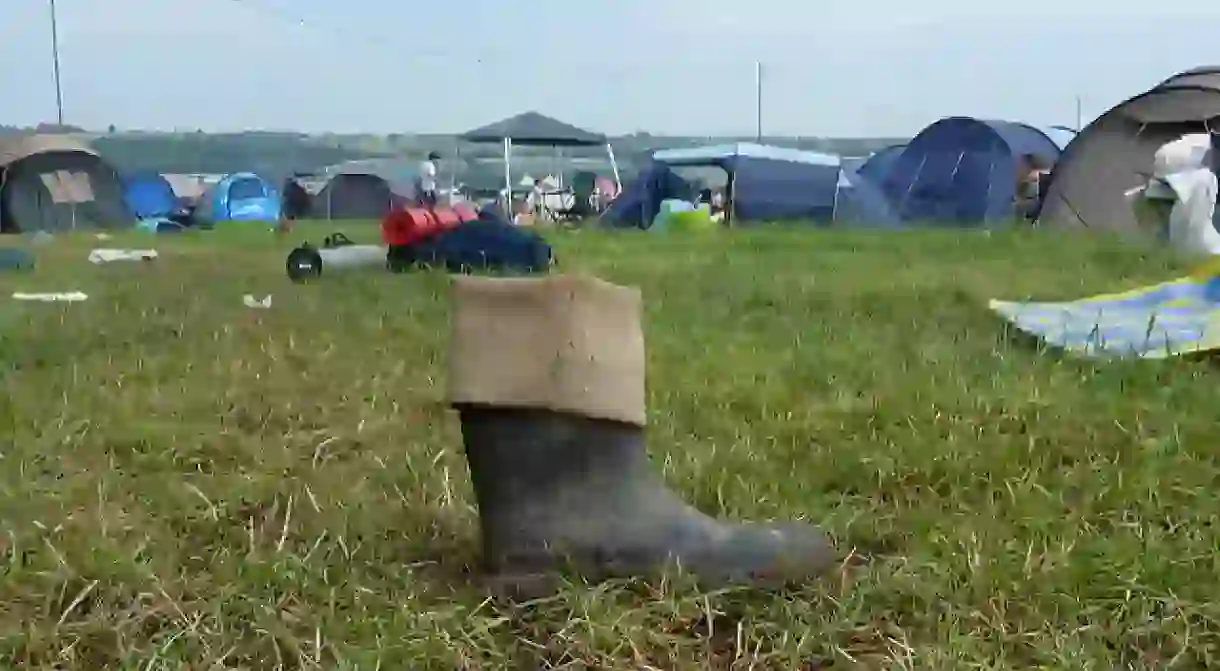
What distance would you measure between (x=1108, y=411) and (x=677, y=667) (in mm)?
1135

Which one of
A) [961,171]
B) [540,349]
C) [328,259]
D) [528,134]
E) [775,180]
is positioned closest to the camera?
[540,349]

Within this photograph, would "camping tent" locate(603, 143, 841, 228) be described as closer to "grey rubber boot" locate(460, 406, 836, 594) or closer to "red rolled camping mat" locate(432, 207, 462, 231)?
"red rolled camping mat" locate(432, 207, 462, 231)

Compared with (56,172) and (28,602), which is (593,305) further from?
(56,172)

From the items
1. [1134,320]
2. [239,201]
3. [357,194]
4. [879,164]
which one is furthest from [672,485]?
[239,201]

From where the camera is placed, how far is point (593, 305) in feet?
4.33

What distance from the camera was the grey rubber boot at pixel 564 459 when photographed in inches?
50.3

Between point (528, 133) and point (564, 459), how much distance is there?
1148 centimetres

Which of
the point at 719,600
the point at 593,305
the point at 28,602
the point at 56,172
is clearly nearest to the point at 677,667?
the point at 719,600

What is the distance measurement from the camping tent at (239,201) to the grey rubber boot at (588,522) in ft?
41.2

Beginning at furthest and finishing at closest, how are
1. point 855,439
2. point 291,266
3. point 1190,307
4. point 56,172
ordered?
point 56,172, point 291,266, point 1190,307, point 855,439

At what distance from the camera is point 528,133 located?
12.6 metres

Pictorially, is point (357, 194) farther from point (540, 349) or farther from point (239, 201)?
point (540, 349)

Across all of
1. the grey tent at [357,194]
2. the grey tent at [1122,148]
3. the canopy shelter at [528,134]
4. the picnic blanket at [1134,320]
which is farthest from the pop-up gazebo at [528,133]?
the picnic blanket at [1134,320]

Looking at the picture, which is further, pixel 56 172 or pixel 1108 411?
pixel 56 172
